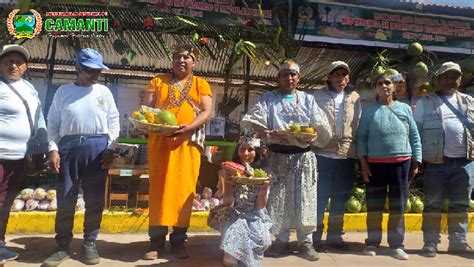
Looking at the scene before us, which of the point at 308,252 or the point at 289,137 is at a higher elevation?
the point at 289,137

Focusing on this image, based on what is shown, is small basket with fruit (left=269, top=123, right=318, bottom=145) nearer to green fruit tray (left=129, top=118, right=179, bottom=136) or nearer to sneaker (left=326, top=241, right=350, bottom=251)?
green fruit tray (left=129, top=118, right=179, bottom=136)

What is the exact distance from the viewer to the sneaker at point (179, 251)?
13.3 ft

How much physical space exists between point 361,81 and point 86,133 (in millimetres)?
4230

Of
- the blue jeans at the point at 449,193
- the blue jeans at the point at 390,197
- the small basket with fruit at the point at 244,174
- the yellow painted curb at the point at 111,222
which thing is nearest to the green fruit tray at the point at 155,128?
the small basket with fruit at the point at 244,174

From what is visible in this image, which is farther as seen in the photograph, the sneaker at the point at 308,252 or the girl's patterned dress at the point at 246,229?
the sneaker at the point at 308,252

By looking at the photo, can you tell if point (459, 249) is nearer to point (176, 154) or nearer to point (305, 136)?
point (305, 136)

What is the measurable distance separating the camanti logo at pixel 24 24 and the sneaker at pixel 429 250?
5174 millimetres

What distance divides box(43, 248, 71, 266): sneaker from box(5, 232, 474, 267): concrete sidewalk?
0.15 ft

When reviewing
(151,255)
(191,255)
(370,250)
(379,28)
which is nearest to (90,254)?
(151,255)

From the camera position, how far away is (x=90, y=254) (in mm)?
3865

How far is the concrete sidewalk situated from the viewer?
3955 millimetres

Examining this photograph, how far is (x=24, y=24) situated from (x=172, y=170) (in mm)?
3186

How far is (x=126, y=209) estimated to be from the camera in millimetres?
5398

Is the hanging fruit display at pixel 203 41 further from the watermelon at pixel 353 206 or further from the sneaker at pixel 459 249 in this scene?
the sneaker at pixel 459 249
